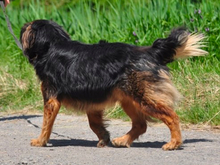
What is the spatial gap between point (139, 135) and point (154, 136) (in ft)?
1.90

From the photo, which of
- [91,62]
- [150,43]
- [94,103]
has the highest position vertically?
[91,62]

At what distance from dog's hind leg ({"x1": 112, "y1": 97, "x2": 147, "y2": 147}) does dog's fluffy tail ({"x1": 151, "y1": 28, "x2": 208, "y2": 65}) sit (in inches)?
26.7

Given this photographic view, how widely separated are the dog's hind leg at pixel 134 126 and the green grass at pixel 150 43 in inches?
53.8

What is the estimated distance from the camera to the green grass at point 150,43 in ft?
27.6

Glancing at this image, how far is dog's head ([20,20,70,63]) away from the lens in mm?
6984

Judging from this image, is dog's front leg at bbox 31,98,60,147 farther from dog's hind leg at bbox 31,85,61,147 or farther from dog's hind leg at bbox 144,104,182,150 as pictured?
dog's hind leg at bbox 144,104,182,150

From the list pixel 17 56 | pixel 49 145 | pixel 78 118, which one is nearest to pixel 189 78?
pixel 78 118

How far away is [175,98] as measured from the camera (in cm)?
644

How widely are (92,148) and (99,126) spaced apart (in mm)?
389

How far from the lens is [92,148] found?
6.70m

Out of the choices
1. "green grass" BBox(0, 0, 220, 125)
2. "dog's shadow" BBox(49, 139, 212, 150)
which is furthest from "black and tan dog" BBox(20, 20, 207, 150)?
"green grass" BBox(0, 0, 220, 125)

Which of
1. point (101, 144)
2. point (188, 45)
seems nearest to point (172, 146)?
point (101, 144)

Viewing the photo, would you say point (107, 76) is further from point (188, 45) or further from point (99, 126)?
point (188, 45)

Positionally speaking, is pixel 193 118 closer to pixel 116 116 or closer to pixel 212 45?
pixel 116 116
